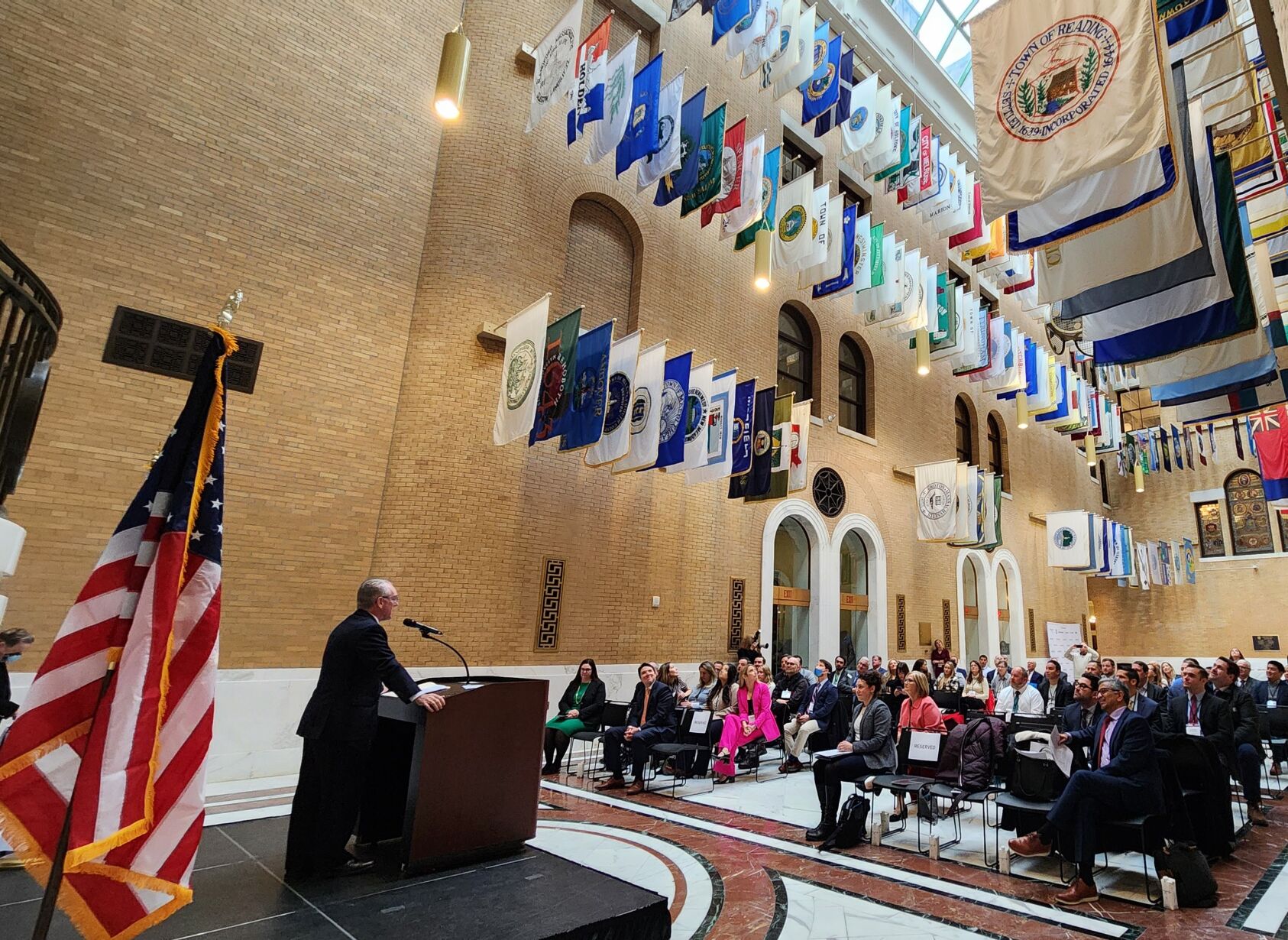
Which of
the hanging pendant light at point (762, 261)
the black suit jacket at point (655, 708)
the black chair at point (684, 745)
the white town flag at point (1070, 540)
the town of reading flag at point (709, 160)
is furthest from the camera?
the white town flag at point (1070, 540)

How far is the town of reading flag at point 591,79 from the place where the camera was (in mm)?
8617

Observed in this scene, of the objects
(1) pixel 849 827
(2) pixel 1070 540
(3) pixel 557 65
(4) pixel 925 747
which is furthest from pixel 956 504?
(3) pixel 557 65

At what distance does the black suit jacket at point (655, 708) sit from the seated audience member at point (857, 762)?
223cm

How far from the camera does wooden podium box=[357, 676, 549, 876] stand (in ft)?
11.6

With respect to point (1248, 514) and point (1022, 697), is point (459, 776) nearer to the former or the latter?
point (1022, 697)

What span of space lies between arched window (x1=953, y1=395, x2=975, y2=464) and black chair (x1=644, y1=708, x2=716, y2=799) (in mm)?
16578

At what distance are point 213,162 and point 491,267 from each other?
12.0 feet

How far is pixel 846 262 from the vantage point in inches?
473

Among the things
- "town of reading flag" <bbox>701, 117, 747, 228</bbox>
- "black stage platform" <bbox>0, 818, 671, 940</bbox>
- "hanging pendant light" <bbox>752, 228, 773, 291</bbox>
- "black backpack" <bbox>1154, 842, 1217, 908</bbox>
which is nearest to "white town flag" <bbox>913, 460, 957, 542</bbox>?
"hanging pendant light" <bbox>752, 228, 773, 291</bbox>

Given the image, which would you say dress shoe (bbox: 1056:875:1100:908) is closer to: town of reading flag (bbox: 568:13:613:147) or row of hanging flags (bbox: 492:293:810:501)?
row of hanging flags (bbox: 492:293:810:501)

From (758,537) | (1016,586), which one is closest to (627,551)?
(758,537)

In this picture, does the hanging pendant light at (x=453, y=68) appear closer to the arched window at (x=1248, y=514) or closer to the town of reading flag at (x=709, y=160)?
the town of reading flag at (x=709, y=160)

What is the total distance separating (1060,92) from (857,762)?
19.7 ft

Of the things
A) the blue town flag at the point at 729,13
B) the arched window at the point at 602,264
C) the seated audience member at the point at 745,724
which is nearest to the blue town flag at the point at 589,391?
the arched window at the point at 602,264
